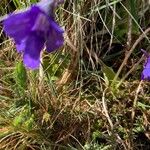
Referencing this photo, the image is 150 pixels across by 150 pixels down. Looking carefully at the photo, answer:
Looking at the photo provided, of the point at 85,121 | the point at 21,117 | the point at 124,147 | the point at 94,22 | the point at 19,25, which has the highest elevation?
the point at 19,25

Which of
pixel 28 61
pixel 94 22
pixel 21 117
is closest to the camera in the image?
pixel 28 61

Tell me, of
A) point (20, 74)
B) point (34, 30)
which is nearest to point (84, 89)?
point (20, 74)

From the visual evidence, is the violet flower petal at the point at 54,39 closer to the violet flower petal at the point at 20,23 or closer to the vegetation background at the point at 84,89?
the violet flower petal at the point at 20,23

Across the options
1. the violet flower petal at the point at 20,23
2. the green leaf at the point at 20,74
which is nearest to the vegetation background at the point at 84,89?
the green leaf at the point at 20,74

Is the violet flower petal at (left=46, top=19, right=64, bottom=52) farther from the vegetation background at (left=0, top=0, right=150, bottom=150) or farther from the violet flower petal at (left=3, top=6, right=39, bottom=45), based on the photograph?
the vegetation background at (left=0, top=0, right=150, bottom=150)

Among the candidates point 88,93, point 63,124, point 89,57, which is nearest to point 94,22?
point 89,57

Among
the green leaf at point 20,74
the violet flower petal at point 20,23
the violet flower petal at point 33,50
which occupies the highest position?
the violet flower petal at point 20,23

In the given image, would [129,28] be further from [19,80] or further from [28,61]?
[28,61]
